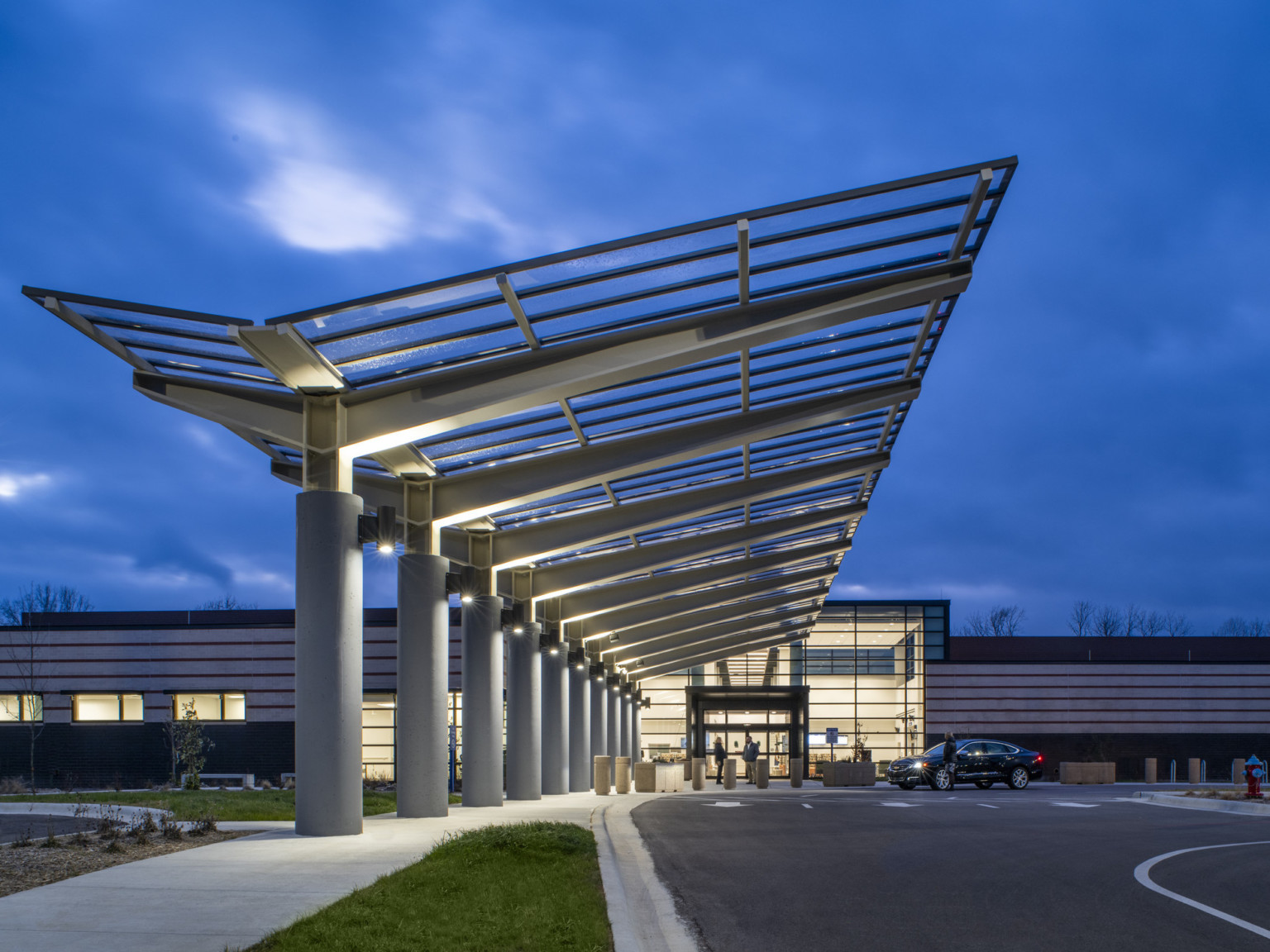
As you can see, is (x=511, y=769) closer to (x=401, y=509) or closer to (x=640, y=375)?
(x=401, y=509)

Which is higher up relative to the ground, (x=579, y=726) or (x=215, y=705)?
(x=579, y=726)

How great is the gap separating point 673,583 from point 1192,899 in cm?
2576

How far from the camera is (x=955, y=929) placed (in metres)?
8.37

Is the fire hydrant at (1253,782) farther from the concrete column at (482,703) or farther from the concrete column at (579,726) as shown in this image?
the concrete column at (579,726)

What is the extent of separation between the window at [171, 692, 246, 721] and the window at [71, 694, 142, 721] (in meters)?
1.48

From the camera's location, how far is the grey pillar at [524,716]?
26.1 meters

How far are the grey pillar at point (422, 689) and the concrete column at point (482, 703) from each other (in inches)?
131

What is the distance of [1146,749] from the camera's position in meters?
56.0

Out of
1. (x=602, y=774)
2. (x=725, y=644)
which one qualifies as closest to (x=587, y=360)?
(x=602, y=774)

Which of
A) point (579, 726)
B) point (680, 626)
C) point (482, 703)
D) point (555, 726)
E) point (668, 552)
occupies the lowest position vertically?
point (579, 726)

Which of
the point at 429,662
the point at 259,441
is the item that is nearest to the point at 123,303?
the point at 259,441

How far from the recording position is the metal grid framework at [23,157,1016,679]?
13.9 metres

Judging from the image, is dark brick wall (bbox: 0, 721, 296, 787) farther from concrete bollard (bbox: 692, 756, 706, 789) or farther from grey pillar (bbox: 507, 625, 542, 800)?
grey pillar (bbox: 507, 625, 542, 800)

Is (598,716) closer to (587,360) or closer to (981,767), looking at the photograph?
(981,767)
